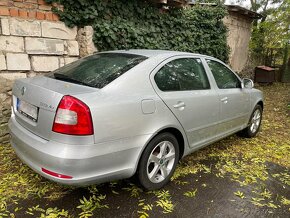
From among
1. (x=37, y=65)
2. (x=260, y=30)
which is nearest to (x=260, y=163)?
(x=37, y=65)

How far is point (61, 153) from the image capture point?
7.15ft

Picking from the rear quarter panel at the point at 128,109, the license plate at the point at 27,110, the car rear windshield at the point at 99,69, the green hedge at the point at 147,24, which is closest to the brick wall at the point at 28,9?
the green hedge at the point at 147,24

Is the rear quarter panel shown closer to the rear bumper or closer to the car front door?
the rear bumper

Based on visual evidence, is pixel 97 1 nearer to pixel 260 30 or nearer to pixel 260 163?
pixel 260 163

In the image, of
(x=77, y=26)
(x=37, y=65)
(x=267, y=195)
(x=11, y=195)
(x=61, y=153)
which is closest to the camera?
(x=61, y=153)

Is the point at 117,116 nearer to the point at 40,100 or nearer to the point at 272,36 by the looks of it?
the point at 40,100

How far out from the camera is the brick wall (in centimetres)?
398

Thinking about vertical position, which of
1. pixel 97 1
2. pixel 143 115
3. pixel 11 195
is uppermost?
pixel 97 1

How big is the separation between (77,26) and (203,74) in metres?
2.64

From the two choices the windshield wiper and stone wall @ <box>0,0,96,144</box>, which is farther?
stone wall @ <box>0,0,96,144</box>

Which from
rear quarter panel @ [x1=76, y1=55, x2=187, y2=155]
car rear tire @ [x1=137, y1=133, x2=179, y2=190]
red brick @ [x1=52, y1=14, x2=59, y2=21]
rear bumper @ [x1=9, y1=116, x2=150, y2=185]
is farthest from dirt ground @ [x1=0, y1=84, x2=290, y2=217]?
red brick @ [x1=52, y1=14, x2=59, y2=21]

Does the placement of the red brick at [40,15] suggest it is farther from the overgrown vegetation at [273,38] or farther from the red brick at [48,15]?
the overgrown vegetation at [273,38]

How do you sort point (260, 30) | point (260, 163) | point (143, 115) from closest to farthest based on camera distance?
point (143, 115), point (260, 163), point (260, 30)

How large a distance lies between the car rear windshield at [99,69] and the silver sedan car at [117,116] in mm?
11
